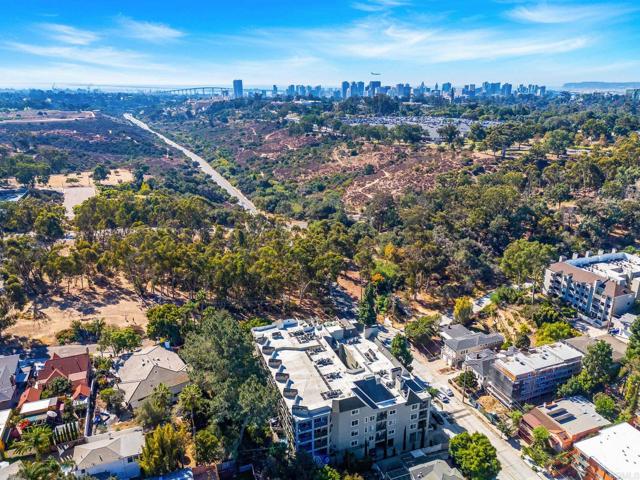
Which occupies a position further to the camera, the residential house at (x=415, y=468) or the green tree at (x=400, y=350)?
the green tree at (x=400, y=350)

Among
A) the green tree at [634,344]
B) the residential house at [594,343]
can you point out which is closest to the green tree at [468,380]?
the residential house at [594,343]

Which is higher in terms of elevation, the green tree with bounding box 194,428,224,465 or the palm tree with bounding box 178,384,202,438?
the palm tree with bounding box 178,384,202,438

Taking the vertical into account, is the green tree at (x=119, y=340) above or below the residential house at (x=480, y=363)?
above

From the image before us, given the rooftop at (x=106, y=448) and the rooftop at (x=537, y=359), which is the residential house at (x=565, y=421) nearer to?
the rooftop at (x=537, y=359)

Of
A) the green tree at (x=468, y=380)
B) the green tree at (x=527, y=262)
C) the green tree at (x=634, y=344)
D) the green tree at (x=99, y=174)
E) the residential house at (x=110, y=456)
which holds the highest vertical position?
the green tree at (x=99, y=174)

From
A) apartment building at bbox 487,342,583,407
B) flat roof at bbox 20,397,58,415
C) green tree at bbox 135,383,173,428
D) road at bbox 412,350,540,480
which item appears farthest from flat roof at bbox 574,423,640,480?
flat roof at bbox 20,397,58,415

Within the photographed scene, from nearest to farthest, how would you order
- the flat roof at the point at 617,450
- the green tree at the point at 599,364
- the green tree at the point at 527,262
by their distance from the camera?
the flat roof at the point at 617,450
the green tree at the point at 599,364
the green tree at the point at 527,262

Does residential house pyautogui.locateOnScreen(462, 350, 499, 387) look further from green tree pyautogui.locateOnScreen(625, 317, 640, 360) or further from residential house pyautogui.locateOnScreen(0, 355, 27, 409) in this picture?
residential house pyautogui.locateOnScreen(0, 355, 27, 409)
